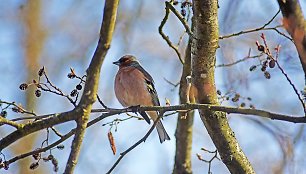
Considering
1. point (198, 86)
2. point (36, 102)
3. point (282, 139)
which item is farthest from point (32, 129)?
point (36, 102)

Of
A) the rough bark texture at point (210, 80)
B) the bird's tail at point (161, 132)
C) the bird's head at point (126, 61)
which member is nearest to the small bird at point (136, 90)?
the bird's tail at point (161, 132)

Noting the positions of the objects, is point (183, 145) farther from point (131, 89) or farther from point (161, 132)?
point (131, 89)

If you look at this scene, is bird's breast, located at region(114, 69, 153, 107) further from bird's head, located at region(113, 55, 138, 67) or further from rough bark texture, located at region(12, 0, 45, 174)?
rough bark texture, located at region(12, 0, 45, 174)

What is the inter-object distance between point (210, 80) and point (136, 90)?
1.13 metres

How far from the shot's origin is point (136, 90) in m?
3.48

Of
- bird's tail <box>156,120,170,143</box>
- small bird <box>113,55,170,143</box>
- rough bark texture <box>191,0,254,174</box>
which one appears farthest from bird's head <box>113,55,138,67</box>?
rough bark texture <box>191,0,254,174</box>

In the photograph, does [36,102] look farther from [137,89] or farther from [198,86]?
[198,86]

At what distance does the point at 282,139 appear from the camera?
2.31m

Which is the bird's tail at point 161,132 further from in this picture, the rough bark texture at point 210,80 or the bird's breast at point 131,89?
the rough bark texture at point 210,80

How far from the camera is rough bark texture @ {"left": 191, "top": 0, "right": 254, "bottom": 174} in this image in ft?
7.52

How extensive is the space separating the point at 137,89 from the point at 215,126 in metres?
1.18

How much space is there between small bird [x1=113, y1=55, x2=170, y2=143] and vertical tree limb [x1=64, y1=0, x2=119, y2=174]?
1830mm

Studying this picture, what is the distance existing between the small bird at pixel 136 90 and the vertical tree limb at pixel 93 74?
1.83m

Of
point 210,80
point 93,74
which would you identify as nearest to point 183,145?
point 210,80
